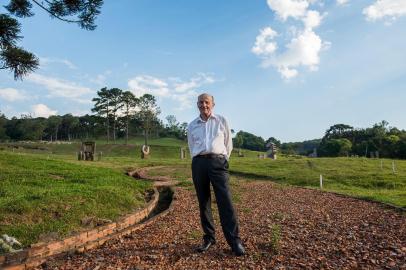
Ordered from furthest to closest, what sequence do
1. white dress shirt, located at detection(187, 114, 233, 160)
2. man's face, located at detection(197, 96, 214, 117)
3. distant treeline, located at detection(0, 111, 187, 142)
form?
distant treeline, located at detection(0, 111, 187, 142)
man's face, located at detection(197, 96, 214, 117)
white dress shirt, located at detection(187, 114, 233, 160)

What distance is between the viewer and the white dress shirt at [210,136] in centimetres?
524

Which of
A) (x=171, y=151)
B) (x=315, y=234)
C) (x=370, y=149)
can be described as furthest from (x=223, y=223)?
(x=370, y=149)

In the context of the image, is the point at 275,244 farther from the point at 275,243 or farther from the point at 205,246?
the point at 205,246

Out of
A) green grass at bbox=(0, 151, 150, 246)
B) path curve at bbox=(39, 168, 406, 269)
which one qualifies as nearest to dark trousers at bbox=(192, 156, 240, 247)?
path curve at bbox=(39, 168, 406, 269)

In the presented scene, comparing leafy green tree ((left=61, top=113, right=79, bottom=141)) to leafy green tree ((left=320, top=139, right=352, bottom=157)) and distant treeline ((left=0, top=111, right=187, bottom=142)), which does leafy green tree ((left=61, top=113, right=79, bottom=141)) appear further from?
leafy green tree ((left=320, top=139, right=352, bottom=157))

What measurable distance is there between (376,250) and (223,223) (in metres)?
2.19

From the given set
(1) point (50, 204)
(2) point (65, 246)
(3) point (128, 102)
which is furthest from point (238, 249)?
(3) point (128, 102)

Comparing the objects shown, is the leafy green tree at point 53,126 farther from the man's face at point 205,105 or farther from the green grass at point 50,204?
the man's face at point 205,105

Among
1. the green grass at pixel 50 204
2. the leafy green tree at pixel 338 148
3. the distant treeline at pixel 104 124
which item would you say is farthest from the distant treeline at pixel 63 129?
the green grass at pixel 50 204

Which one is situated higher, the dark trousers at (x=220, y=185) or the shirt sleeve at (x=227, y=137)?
the shirt sleeve at (x=227, y=137)

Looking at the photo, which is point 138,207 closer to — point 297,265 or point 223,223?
point 223,223

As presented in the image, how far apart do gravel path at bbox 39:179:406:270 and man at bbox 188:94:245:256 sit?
12.6 inches

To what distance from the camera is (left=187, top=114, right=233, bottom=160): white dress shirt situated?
5.24 m

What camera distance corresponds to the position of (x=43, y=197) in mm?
7863
